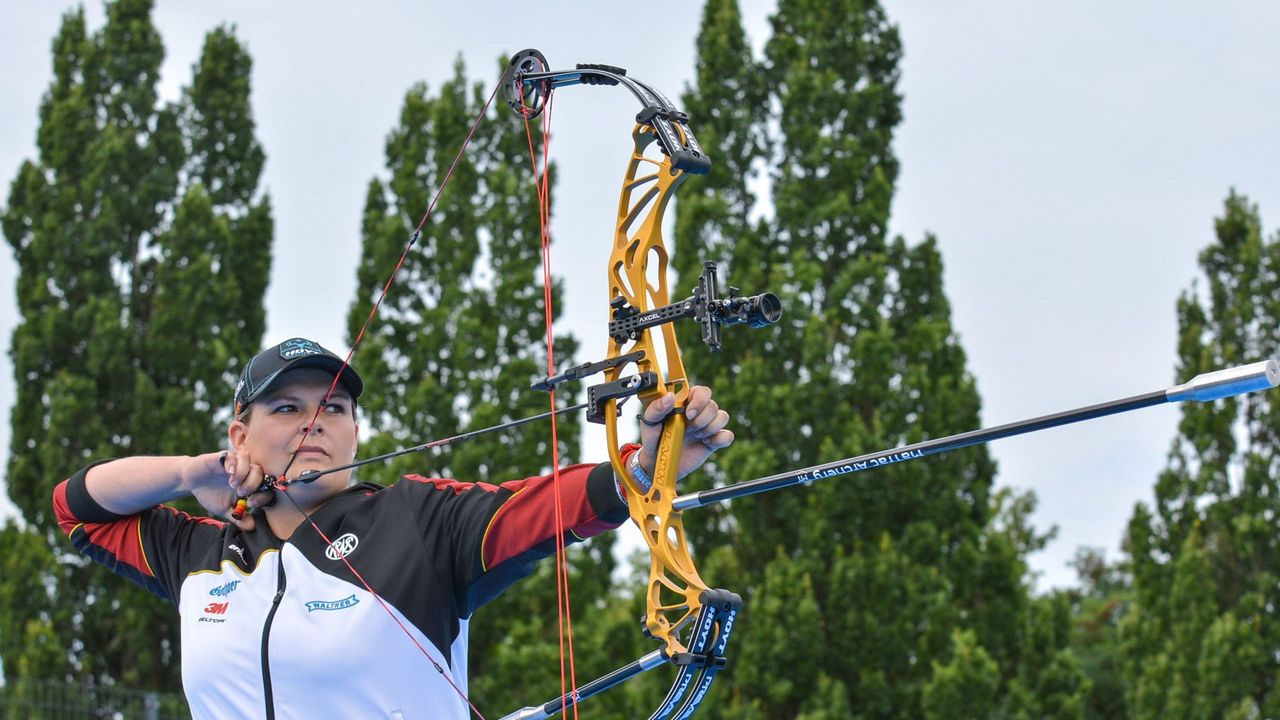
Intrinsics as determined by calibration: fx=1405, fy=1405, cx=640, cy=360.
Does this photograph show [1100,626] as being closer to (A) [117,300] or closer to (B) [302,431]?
(A) [117,300]

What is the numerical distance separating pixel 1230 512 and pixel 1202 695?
196 cm

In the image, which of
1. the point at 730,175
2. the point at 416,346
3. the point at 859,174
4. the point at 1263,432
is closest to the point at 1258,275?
the point at 1263,432

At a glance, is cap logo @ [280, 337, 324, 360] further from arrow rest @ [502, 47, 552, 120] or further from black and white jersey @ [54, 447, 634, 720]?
arrow rest @ [502, 47, 552, 120]

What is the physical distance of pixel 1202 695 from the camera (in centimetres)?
1230

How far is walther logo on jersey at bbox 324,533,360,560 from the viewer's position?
280cm

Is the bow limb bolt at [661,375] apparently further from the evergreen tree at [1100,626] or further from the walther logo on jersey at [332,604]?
the evergreen tree at [1100,626]

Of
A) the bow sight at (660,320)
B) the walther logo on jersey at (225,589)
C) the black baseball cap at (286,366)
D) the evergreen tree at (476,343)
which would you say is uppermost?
the evergreen tree at (476,343)

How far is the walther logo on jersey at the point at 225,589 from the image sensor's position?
287 cm

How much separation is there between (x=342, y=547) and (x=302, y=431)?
293mm

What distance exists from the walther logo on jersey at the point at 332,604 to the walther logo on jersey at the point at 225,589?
0.76 feet

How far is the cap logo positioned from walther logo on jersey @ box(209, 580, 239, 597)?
1.57ft

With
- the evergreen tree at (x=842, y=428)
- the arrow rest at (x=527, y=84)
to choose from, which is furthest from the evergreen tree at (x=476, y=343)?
the arrow rest at (x=527, y=84)

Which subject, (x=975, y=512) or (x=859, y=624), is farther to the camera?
(x=975, y=512)

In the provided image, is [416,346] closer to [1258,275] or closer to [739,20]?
[739,20]
